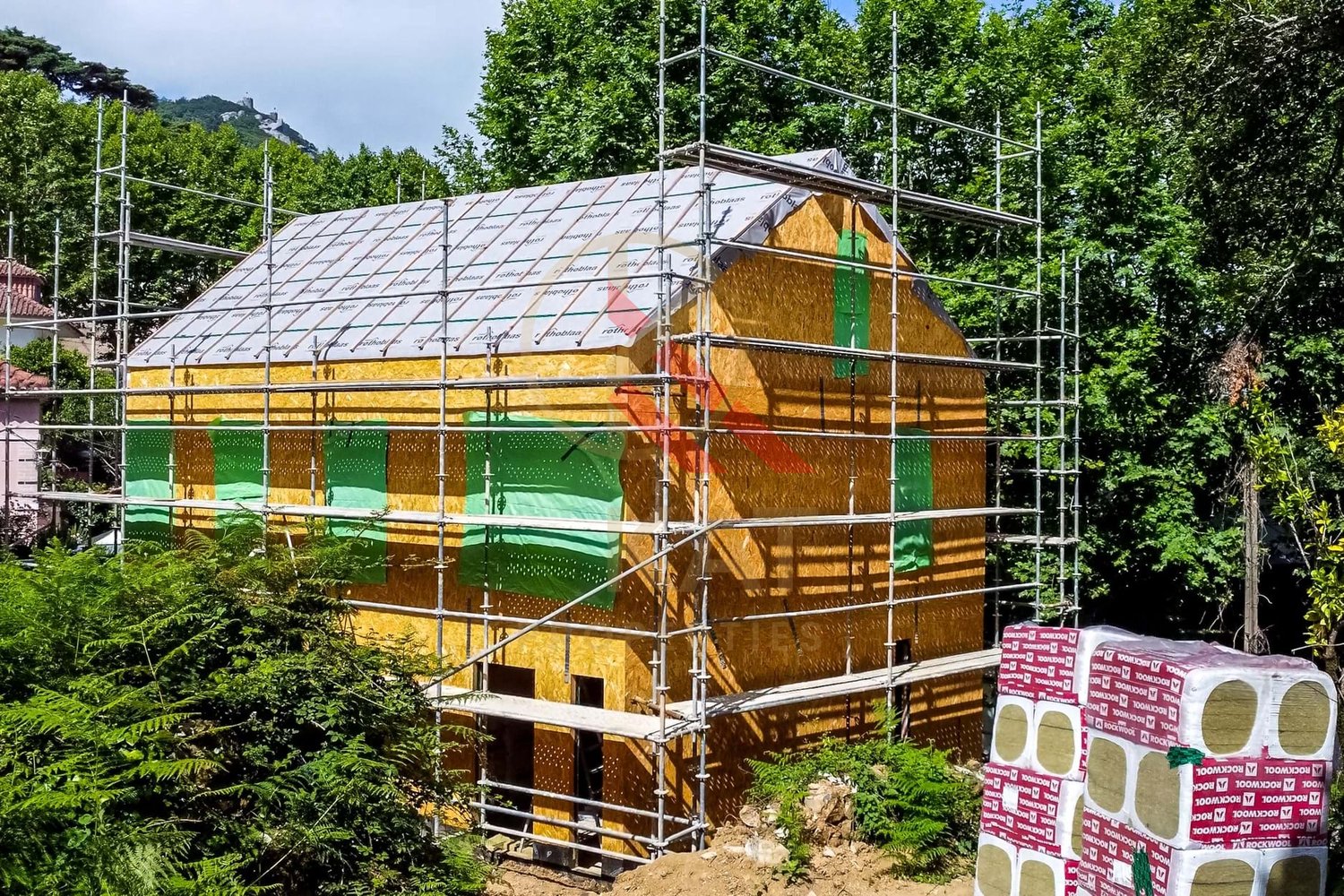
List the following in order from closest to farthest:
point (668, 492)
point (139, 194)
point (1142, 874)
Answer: point (1142, 874)
point (668, 492)
point (139, 194)

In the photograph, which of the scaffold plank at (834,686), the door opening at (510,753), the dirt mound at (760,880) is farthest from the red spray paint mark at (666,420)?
the dirt mound at (760,880)

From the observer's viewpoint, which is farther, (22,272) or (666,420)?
(22,272)

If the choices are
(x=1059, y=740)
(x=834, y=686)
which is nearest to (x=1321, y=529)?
(x=1059, y=740)

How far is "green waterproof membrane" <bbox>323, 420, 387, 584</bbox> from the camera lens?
14.3 metres

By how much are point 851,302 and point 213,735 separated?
8.66m

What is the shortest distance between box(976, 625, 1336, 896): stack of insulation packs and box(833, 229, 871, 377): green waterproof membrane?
5672mm

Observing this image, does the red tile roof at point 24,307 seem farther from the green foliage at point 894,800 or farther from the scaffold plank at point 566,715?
the green foliage at point 894,800

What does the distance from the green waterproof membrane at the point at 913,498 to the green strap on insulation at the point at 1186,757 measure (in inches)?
263

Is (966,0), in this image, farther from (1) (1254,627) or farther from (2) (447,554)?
(2) (447,554)

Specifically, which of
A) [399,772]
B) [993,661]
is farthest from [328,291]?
[993,661]

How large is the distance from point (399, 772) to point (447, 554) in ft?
13.5

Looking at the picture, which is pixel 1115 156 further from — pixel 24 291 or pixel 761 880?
pixel 24 291

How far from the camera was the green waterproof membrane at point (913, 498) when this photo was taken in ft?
48.8

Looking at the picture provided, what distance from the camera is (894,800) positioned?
11516 millimetres
